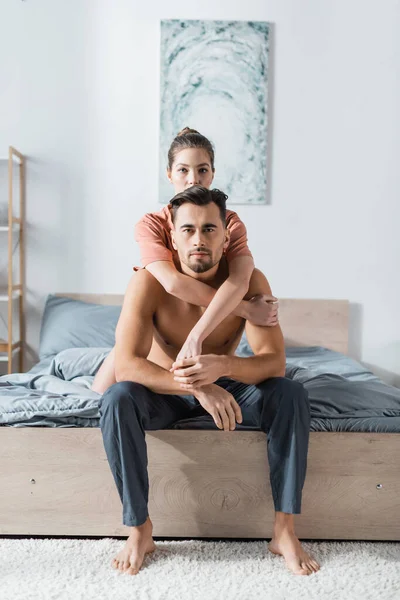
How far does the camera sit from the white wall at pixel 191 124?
3.38 meters

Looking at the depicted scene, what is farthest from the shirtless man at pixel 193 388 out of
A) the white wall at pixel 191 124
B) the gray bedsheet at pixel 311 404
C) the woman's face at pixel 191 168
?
the white wall at pixel 191 124

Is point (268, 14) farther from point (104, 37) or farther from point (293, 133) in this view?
point (104, 37)

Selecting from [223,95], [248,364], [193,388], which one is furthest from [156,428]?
[223,95]

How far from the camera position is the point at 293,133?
343 cm

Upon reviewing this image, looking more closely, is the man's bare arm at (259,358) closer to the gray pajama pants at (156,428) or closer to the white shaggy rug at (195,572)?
the gray pajama pants at (156,428)

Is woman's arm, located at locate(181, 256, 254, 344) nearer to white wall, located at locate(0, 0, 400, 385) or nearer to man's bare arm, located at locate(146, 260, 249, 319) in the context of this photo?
man's bare arm, located at locate(146, 260, 249, 319)

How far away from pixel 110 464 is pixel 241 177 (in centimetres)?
208

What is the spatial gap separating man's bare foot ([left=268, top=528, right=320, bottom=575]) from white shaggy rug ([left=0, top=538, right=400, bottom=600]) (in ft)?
0.07

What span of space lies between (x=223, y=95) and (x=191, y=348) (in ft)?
6.52

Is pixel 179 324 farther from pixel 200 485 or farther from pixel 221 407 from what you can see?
pixel 200 485

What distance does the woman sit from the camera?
1.84m

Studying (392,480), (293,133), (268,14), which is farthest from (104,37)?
(392,480)

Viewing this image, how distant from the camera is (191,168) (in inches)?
84.6

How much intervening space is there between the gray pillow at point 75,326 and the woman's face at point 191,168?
1159 millimetres
